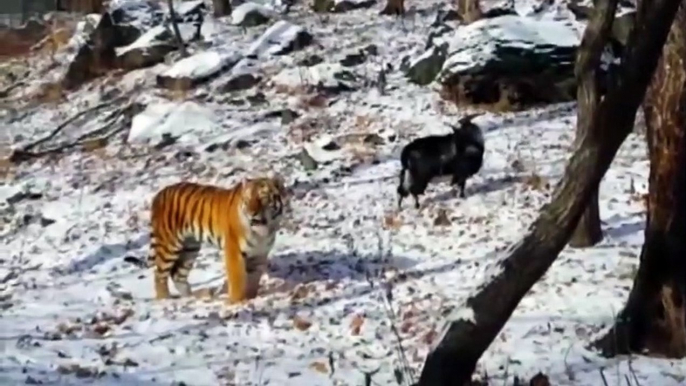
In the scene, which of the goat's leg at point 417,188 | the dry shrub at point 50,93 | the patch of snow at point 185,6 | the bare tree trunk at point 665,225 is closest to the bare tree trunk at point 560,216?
the bare tree trunk at point 665,225

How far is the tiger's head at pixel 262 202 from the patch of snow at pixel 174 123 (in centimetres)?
795

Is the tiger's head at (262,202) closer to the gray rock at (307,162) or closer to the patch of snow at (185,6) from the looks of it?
the gray rock at (307,162)

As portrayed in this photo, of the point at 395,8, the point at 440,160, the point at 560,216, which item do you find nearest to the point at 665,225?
the point at 560,216

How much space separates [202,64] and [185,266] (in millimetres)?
11136

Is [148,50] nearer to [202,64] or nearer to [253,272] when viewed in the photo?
[202,64]

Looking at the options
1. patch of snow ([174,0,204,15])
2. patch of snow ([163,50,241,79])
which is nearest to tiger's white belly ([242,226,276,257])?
patch of snow ([163,50,241,79])

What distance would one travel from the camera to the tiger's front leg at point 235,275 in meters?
10.5

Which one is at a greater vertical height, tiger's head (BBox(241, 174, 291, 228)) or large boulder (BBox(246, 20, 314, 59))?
tiger's head (BBox(241, 174, 291, 228))

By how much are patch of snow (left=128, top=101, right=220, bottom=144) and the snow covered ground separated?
0.04 meters

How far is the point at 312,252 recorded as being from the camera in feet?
39.7

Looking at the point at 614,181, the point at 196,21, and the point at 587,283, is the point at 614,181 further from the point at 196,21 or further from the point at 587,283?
the point at 196,21

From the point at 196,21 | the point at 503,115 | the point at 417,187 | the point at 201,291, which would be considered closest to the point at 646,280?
the point at 201,291

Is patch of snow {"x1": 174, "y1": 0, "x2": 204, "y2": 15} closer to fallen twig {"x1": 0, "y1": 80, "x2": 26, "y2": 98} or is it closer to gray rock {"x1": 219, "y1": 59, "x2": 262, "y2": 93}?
fallen twig {"x1": 0, "y1": 80, "x2": 26, "y2": 98}

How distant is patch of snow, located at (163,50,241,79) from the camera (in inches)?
863
